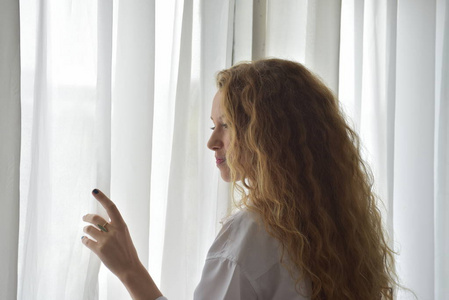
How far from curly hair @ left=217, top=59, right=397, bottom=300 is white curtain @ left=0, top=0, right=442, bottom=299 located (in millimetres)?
196

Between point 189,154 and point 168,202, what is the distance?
14cm

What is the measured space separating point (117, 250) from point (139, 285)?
0.09 metres

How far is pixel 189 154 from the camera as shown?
131cm

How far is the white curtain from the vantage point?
3.44 ft

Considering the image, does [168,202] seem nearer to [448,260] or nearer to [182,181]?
[182,181]

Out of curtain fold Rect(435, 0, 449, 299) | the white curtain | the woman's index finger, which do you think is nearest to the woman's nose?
the white curtain

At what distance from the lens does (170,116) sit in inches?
51.1

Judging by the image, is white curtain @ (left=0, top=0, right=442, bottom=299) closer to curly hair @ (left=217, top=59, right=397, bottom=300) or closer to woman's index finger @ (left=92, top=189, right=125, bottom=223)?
woman's index finger @ (left=92, top=189, right=125, bottom=223)

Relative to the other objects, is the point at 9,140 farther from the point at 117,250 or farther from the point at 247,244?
the point at 247,244

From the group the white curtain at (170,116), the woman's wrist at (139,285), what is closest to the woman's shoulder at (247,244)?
the woman's wrist at (139,285)

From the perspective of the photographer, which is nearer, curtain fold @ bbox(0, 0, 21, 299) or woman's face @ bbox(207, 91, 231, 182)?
curtain fold @ bbox(0, 0, 21, 299)

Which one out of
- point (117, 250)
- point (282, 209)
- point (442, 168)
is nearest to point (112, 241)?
point (117, 250)

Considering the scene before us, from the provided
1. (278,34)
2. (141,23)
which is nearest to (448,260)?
(278,34)

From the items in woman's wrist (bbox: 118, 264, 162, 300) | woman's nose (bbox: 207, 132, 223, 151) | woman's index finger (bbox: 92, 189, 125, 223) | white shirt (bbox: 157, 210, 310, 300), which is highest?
woman's nose (bbox: 207, 132, 223, 151)
